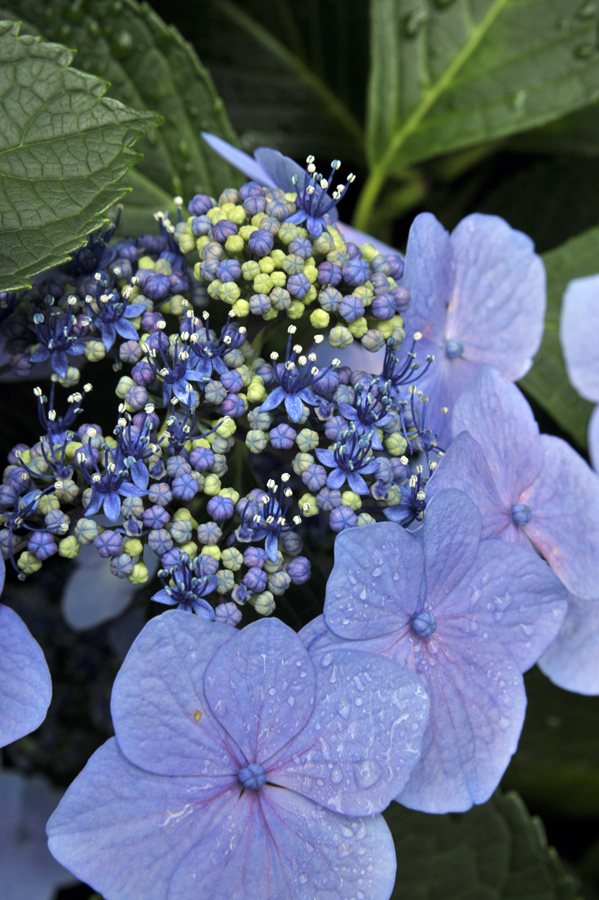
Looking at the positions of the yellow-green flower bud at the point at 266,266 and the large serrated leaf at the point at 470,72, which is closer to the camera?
the yellow-green flower bud at the point at 266,266

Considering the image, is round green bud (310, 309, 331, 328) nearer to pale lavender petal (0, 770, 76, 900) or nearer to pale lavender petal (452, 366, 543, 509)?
pale lavender petal (452, 366, 543, 509)

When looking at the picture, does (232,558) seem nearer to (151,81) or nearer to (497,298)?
(497,298)

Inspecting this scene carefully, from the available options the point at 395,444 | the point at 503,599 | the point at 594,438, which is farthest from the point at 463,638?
the point at 594,438

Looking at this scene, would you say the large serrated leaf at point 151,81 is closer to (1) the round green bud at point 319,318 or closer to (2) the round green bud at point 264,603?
(1) the round green bud at point 319,318

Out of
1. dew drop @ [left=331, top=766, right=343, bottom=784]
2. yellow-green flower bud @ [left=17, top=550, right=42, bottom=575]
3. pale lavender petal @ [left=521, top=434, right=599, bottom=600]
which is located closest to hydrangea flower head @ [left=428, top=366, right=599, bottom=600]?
pale lavender petal @ [left=521, top=434, right=599, bottom=600]

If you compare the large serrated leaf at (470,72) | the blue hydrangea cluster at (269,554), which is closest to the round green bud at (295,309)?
the blue hydrangea cluster at (269,554)
